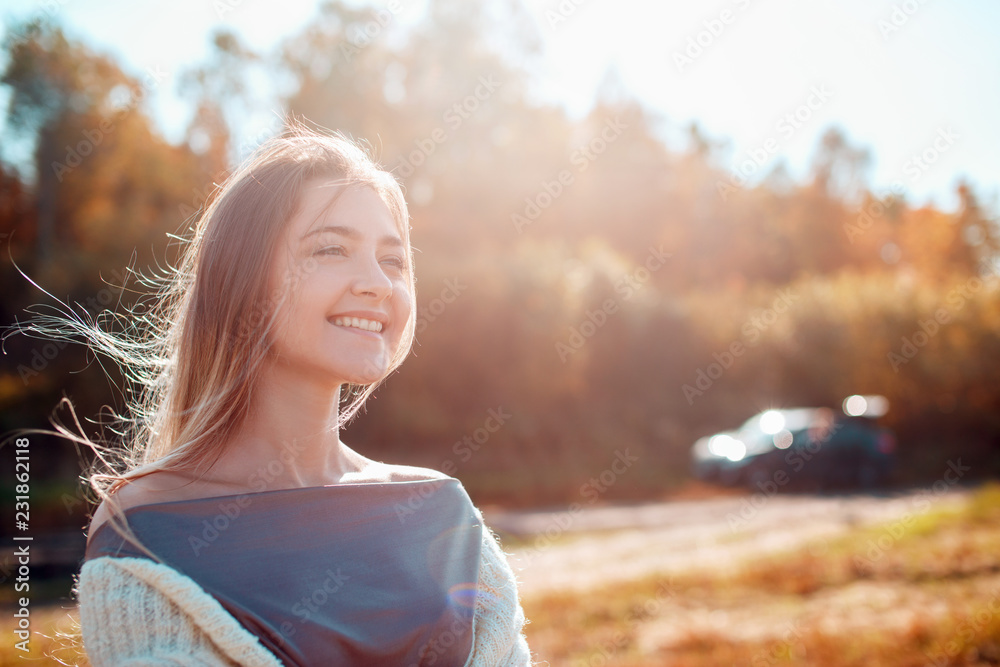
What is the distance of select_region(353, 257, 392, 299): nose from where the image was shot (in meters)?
1.71

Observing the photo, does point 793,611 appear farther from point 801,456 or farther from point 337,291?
point 801,456

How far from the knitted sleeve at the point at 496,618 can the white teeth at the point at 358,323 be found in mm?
666

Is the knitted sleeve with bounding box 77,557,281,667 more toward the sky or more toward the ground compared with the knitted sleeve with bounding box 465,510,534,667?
more toward the sky

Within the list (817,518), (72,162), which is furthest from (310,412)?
(72,162)

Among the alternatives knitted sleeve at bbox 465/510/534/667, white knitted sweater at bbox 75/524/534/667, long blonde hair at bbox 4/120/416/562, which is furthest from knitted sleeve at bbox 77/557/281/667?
knitted sleeve at bbox 465/510/534/667

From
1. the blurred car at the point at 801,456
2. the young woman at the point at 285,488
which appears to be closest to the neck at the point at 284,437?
the young woman at the point at 285,488

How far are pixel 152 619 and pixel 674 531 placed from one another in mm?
10736

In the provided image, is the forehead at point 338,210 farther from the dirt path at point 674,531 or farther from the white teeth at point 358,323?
the dirt path at point 674,531

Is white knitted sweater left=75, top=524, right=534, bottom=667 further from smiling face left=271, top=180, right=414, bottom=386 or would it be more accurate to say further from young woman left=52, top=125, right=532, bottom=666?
smiling face left=271, top=180, right=414, bottom=386

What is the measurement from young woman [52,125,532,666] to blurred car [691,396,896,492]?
15.1 m

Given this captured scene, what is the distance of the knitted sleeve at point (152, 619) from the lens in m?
1.35

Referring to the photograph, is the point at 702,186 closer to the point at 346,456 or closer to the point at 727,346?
the point at 727,346

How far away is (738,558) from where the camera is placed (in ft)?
25.4

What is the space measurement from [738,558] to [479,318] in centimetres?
1166
